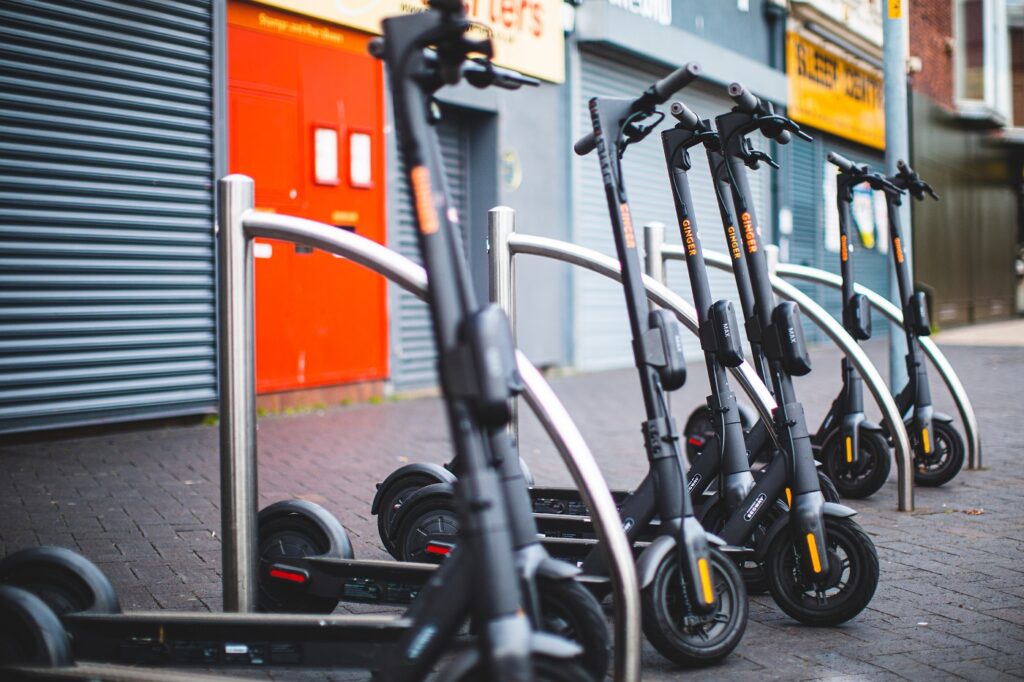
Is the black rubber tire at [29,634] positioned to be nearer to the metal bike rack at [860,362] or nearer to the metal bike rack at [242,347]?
the metal bike rack at [242,347]

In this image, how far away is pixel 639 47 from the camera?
13836 millimetres

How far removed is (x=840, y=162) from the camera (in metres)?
5.54

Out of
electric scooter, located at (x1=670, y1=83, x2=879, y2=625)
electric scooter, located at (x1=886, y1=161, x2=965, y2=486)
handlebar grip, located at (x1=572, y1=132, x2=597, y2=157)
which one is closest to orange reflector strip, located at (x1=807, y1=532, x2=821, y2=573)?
electric scooter, located at (x1=670, y1=83, x2=879, y2=625)

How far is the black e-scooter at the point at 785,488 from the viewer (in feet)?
11.8

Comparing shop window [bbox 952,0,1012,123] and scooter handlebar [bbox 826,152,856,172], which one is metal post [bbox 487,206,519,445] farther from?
shop window [bbox 952,0,1012,123]

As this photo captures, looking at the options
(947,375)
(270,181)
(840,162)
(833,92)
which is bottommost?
(947,375)

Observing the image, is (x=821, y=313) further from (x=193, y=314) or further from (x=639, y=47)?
(x=639, y=47)

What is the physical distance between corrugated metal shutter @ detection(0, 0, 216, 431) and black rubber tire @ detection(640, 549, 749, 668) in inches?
216

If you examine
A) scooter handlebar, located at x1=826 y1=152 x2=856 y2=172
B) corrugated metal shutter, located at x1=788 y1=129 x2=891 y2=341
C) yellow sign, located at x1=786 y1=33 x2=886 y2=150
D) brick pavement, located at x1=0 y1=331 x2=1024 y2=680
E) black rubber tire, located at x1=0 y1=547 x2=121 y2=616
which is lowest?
brick pavement, located at x1=0 y1=331 x2=1024 y2=680

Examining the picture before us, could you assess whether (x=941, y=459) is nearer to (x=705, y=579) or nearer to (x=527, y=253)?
(x=527, y=253)

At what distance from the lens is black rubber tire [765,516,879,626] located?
3600mm

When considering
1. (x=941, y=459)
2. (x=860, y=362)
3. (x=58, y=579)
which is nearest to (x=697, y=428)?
(x=941, y=459)

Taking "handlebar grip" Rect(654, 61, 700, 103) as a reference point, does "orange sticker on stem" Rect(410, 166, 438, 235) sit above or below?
below

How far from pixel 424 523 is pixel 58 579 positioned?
1.37m
